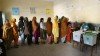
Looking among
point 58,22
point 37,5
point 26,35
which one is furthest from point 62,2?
point 26,35

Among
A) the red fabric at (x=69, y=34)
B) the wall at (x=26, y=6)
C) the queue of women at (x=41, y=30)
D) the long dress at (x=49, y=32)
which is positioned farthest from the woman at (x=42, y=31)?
the wall at (x=26, y=6)

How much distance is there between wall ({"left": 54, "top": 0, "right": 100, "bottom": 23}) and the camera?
26.0 ft

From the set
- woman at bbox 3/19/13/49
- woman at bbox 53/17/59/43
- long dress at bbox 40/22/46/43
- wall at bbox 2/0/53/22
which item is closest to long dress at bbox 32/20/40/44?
long dress at bbox 40/22/46/43

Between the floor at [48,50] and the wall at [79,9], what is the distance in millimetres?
1678

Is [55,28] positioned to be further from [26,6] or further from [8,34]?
[26,6]

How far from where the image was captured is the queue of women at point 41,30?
25.4 feet

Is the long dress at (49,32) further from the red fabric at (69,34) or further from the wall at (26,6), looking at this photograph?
the wall at (26,6)

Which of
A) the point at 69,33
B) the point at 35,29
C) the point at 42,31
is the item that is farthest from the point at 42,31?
the point at 69,33

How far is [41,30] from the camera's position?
8109 mm

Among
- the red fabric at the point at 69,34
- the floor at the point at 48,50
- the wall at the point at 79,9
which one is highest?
the wall at the point at 79,9

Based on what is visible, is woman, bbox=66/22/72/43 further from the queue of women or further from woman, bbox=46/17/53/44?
woman, bbox=46/17/53/44

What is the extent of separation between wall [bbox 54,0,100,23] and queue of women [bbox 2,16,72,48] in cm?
106

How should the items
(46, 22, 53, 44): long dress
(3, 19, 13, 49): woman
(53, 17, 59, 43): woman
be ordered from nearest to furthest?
(3, 19, 13, 49): woman < (53, 17, 59, 43): woman < (46, 22, 53, 44): long dress

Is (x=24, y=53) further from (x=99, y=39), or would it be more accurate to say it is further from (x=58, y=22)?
(x=99, y=39)
